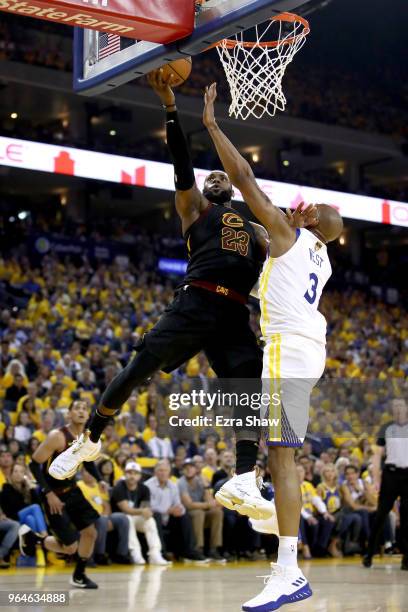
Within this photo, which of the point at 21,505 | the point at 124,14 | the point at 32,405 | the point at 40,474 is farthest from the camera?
the point at 32,405

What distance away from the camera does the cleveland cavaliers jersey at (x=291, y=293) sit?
Answer: 5.55m

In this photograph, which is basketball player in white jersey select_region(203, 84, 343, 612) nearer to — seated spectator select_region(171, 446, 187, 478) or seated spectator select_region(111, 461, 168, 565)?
seated spectator select_region(111, 461, 168, 565)

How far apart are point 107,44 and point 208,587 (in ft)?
15.2

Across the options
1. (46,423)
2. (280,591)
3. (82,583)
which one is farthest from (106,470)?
(280,591)

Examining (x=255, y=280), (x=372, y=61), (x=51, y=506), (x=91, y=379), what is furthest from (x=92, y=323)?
(x=372, y=61)

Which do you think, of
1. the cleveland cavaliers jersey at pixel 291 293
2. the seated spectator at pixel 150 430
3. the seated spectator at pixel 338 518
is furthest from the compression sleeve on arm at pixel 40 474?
the seated spectator at pixel 338 518

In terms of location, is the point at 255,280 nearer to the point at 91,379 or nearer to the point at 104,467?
the point at 104,467

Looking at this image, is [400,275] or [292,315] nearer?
[292,315]

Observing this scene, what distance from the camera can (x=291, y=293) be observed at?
5.55 m

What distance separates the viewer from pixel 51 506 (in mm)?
8664

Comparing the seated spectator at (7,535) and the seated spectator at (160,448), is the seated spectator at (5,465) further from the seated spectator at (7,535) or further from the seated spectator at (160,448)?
the seated spectator at (160,448)

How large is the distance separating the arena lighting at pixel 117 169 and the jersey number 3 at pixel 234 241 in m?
6.47

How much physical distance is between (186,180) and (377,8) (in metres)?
25.9

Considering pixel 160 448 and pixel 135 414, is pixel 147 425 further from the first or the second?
pixel 160 448
